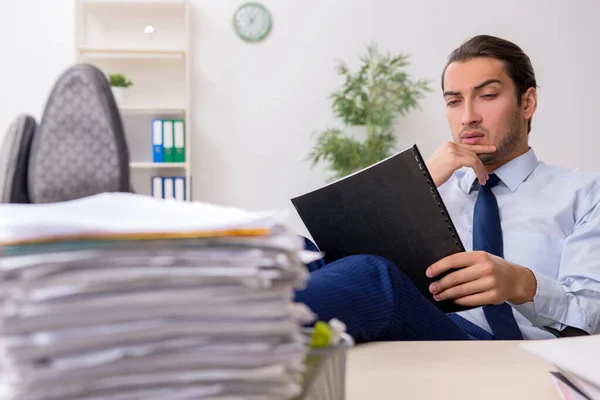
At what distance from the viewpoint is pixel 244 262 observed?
399mm

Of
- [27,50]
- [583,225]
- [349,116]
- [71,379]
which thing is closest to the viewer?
[71,379]

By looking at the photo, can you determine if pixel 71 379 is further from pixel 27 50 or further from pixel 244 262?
pixel 27 50

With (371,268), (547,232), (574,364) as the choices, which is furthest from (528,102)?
(574,364)

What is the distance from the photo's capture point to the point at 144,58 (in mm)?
4414

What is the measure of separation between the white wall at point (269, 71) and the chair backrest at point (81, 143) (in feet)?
12.5

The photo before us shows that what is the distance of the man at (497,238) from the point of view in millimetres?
954

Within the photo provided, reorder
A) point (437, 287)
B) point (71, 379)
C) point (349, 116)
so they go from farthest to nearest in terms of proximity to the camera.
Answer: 1. point (349, 116)
2. point (437, 287)
3. point (71, 379)

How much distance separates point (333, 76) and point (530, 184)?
2801 millimetres

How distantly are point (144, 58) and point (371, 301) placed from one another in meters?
3.86

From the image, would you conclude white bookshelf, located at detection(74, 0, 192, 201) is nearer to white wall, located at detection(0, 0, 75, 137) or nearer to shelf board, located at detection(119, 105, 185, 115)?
shelf board, located at detection(119, 105, 185, 115)

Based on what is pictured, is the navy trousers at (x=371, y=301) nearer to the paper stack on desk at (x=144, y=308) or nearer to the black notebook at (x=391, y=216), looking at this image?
the black notebook at (x=391, y=216)

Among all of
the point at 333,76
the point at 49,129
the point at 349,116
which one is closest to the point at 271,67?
the point at 333,76

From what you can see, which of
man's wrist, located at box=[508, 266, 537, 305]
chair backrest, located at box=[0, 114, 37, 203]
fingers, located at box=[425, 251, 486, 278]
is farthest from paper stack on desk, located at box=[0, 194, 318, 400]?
man's wrist, located at box=[508, 266, 537, 305]

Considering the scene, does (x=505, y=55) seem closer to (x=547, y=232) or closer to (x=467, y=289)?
(x=547, y=232)
